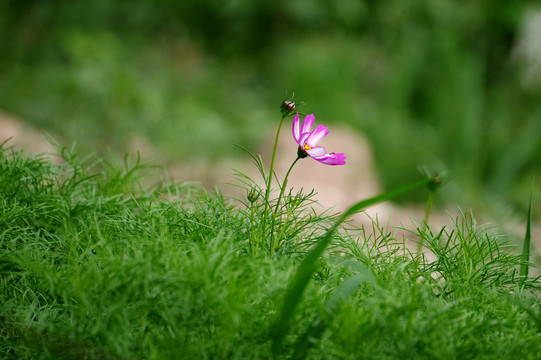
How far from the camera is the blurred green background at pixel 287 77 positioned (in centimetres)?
418

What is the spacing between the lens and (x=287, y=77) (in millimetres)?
4820

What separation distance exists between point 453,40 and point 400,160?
1.41 metres

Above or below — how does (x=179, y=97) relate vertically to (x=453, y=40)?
below

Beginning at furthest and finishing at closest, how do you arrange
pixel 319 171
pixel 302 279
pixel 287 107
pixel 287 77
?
pixel 287 77 < pixel 319 171 < pixel 287 107 < pixel 302 279

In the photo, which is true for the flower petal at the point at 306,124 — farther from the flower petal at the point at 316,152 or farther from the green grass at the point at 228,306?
the green grass at the point at 228,306

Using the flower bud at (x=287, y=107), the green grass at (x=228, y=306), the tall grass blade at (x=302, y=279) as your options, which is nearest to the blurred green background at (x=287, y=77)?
the green grass at (x=228, y=306)

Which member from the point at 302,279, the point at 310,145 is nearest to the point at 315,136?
the point at 310,145

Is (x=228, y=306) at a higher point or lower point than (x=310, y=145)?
lower

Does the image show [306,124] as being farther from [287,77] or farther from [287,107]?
[287,77]

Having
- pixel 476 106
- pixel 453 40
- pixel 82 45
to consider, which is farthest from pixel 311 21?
pixel 82 45

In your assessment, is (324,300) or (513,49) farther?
(513,49)

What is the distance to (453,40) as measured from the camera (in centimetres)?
503

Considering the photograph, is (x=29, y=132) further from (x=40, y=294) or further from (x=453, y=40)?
(x=453, y=40)

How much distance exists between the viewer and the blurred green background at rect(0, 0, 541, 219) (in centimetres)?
418
